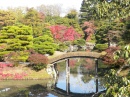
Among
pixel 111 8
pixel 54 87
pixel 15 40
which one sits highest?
pixel 111 8

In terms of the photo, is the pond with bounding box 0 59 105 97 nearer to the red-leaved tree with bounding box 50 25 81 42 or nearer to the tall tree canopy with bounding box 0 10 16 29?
the red-leaved tree with bounding box 50 25 81 42

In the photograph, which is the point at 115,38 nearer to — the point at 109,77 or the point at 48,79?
the point at 48,79

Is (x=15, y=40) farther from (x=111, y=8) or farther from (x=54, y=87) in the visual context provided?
(x=111, y=8)

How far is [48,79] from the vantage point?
2891cm

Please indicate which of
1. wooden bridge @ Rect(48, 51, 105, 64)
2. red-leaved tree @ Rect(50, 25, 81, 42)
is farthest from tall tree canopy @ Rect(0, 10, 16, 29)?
wooden bridge @ Rect(48, 51, 105, 64)

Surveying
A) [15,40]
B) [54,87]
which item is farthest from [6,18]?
[54,87]

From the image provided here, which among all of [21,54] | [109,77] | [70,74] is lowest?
[70,74]

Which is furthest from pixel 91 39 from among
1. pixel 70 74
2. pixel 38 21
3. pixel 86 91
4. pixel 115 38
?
pixel 86 91

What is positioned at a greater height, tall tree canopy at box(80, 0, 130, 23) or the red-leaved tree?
tall tree canopy at box(80, 0, 130, 23)

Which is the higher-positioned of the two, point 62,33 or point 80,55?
point 62,33

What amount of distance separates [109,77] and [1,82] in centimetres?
2460

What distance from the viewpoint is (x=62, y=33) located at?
52.1 metres

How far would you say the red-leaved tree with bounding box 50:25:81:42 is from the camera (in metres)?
51.1

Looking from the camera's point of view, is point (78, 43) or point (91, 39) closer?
point (78, 43)
